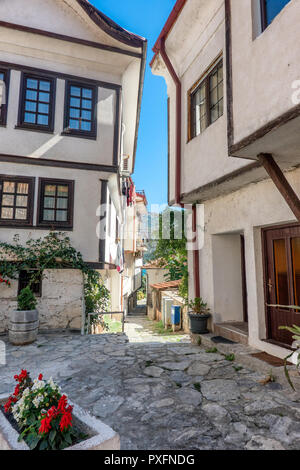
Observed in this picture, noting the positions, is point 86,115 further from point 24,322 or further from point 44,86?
point 24,322

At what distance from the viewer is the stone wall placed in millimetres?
7898

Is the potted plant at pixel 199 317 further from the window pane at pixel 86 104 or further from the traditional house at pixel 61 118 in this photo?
the window pane at pixel 86 104

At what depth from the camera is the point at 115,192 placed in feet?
35.9

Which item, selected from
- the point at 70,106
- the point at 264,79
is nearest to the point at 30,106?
the point at 70,106

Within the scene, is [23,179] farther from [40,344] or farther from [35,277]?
[40,344]

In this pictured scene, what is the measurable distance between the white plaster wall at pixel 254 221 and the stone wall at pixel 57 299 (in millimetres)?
3970

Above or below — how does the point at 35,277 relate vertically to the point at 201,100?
below

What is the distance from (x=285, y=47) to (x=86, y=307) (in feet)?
25.0

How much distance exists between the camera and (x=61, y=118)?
28.0ft

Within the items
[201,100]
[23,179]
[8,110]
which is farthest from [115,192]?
[201,100]

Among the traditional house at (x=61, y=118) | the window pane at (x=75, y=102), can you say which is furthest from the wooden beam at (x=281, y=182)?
the window pane at (x=75, y=102)

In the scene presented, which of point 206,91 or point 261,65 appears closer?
point 261,65

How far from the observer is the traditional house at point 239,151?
3.53m

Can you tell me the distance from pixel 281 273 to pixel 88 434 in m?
4.25
